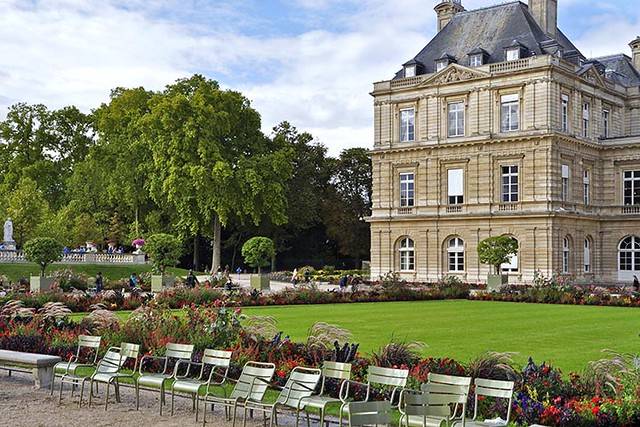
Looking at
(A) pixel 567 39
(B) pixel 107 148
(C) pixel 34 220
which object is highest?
(A) pixel 567 39

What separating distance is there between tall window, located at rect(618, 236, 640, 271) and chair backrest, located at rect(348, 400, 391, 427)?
4174 cm

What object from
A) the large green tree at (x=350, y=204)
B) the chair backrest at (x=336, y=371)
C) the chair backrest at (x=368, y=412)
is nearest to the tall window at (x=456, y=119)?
the large green tree at (x=350, y=204)

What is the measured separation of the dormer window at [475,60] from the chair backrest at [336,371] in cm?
3782

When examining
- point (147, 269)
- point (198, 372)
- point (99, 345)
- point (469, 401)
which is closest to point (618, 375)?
point (469, 401)

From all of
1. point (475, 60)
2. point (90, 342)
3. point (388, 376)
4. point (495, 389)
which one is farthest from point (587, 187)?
point (495, 389)

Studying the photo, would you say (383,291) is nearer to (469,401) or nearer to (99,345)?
(99,345)

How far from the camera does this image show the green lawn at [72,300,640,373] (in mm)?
17031

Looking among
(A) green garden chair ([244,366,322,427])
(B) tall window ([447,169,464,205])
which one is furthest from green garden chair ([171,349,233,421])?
(B) tall window ([447,169,464,205])

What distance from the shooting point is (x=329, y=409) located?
11.1 m

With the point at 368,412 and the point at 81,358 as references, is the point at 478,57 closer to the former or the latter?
the point at 81,358

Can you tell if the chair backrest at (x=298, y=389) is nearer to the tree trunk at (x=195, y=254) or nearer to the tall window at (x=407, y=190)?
the tall window at (x=407, y=190)

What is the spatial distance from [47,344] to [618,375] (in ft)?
31.8

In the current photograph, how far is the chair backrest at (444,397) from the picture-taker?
866 cm

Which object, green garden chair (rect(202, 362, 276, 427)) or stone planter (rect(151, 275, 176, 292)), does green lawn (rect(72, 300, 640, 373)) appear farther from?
stone planter (rect(151, 275, 176, 292))
